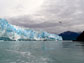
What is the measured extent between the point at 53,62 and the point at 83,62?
23.8 feet

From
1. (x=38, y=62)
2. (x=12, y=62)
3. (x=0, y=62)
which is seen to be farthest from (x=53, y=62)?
(x=0, y=62)

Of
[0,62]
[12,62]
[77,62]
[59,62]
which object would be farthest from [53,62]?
[0,62]

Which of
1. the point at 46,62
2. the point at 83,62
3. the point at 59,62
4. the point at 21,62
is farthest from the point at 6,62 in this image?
the point at 83,62

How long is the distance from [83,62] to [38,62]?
429 inches

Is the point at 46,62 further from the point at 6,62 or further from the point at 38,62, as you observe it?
the point at 6,62

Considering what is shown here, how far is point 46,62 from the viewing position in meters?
33.3

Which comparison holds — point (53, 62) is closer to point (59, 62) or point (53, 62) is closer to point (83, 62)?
point (59, 62)

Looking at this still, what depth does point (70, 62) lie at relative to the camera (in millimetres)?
33656

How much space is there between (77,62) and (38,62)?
31.0 ft

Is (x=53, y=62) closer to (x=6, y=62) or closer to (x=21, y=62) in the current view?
(x=21, y=62)

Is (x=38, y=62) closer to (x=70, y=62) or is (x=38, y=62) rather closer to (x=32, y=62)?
(x=32, y=62)

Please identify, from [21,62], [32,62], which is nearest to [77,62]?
[32,62]

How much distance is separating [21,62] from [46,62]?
603cm

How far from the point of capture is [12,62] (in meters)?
33.7
